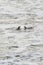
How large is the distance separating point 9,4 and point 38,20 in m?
0.90

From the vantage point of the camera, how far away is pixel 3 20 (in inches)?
155

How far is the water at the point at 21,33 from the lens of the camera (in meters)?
2.84

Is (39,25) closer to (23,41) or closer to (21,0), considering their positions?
(23,41)

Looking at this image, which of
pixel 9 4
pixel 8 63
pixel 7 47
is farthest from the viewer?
pixel 9 4

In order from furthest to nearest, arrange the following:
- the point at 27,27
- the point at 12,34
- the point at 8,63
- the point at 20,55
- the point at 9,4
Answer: the point at 9,4, the point at 27,27, the point at 12,34, the point at 20,55, the point at 8,63

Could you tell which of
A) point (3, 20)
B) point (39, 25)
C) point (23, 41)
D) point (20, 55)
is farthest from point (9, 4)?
point (20, 55)

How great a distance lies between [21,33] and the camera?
3.47m

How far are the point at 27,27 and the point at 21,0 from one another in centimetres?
137

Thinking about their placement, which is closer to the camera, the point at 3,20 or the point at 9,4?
the point at 3,20

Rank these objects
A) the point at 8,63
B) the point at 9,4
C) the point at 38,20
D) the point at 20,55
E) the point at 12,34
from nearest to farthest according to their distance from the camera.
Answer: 1. the point at 8,63
2. the point at 20,55
3. the point at 12,34
4. the point at 38,20
5. the point at 9,4

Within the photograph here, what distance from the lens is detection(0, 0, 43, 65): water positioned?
9.31 ft

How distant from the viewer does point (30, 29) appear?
3619mm

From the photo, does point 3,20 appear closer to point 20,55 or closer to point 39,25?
point 39,25

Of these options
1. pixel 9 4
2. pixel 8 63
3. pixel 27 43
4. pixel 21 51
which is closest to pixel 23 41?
pixel 27 43
